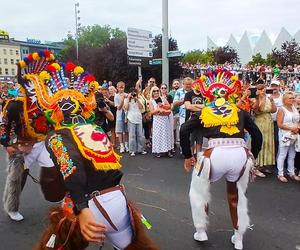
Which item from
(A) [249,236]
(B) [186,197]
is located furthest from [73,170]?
(B) [186,197]

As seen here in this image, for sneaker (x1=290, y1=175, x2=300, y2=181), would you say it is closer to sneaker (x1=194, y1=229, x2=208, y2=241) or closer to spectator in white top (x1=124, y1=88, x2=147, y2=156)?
sneaker (x1=194, y1=229, x2=208, y2=241)

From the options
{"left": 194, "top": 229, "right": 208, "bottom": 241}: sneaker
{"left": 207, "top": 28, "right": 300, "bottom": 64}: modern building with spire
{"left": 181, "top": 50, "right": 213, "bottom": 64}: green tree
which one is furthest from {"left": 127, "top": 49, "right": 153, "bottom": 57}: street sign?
{"left": 207, "top": 28, "right": 300, "bottom": 64}: modern building with spire

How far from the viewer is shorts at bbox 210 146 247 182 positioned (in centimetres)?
365

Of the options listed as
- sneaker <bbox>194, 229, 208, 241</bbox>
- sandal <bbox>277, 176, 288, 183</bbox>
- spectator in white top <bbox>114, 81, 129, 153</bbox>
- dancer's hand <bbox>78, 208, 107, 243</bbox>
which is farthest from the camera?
spectator in white top <bbox>114, 81, 129, 153</bbox>

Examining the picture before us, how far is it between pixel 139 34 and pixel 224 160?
12.1 metres

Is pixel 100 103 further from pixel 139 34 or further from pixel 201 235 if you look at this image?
pixel 139 34

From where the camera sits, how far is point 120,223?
2.52 metres

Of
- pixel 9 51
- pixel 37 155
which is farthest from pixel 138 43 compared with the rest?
pixel 9 51

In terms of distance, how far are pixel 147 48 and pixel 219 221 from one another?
11825mm

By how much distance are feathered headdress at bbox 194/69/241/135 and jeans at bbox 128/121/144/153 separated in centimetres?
468

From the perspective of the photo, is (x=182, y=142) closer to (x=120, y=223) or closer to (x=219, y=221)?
(x=219, y=221)

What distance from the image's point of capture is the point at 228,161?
3.65 meters

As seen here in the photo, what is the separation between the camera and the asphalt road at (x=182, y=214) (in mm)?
4043

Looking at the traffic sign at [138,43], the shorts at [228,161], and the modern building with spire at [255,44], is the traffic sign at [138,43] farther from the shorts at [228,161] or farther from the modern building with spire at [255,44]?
the modern building with spire at [255,44]
